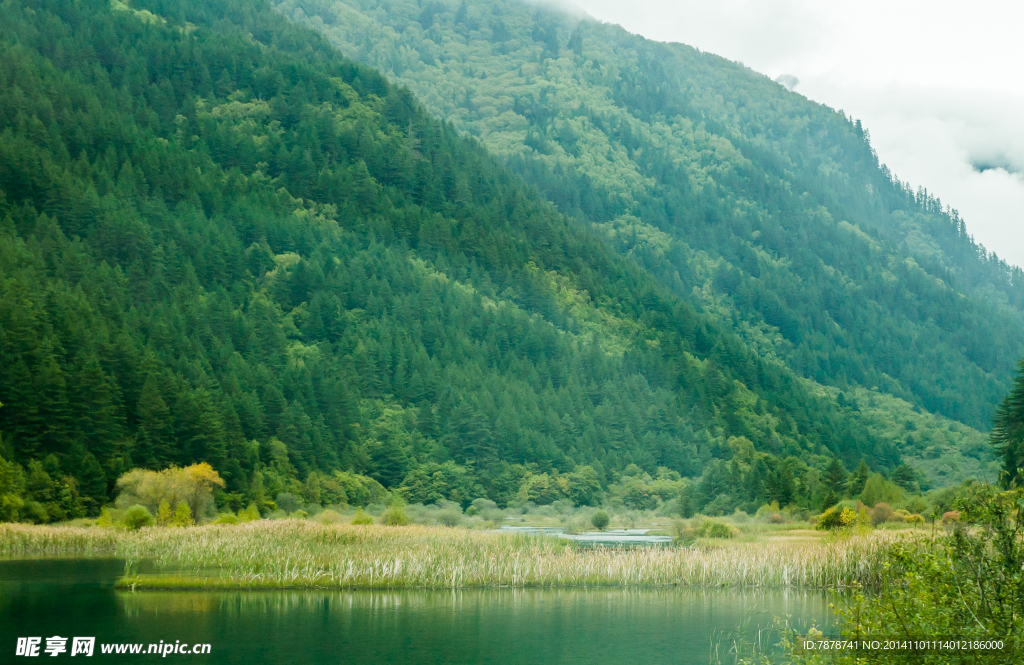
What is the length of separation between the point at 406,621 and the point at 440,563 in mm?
12019

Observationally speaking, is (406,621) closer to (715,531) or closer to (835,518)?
(715,531)

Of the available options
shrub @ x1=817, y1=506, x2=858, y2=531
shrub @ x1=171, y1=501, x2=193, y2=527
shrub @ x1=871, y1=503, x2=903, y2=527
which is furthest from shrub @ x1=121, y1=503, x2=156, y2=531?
shrub @ x1=871, y1=503, x2=903, y2=527

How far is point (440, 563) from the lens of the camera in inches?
2099

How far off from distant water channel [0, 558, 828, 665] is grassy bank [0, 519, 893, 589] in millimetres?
1526

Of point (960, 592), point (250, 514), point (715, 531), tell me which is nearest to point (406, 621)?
point (960, 592)

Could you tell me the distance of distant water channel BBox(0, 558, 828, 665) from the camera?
115 ft

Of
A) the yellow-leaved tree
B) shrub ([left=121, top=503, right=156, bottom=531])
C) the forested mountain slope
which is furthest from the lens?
the forested mountain slope

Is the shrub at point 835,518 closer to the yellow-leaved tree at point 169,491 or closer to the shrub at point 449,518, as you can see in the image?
the shrub at point 449,518

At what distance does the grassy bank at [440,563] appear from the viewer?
5094 cm

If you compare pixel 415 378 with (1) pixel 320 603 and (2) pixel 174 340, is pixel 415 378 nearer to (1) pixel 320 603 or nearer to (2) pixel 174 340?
(2) pixel 174 340

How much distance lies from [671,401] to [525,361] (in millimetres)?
29791

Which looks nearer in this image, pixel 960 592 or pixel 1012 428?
pixel 960 592

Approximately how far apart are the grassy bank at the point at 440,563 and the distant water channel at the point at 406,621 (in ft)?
5.01

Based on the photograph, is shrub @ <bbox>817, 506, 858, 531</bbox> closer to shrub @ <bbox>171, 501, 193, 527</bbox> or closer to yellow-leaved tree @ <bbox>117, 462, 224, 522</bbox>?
shrub @ <bbox>171, 501, 193, 527</bbox>
